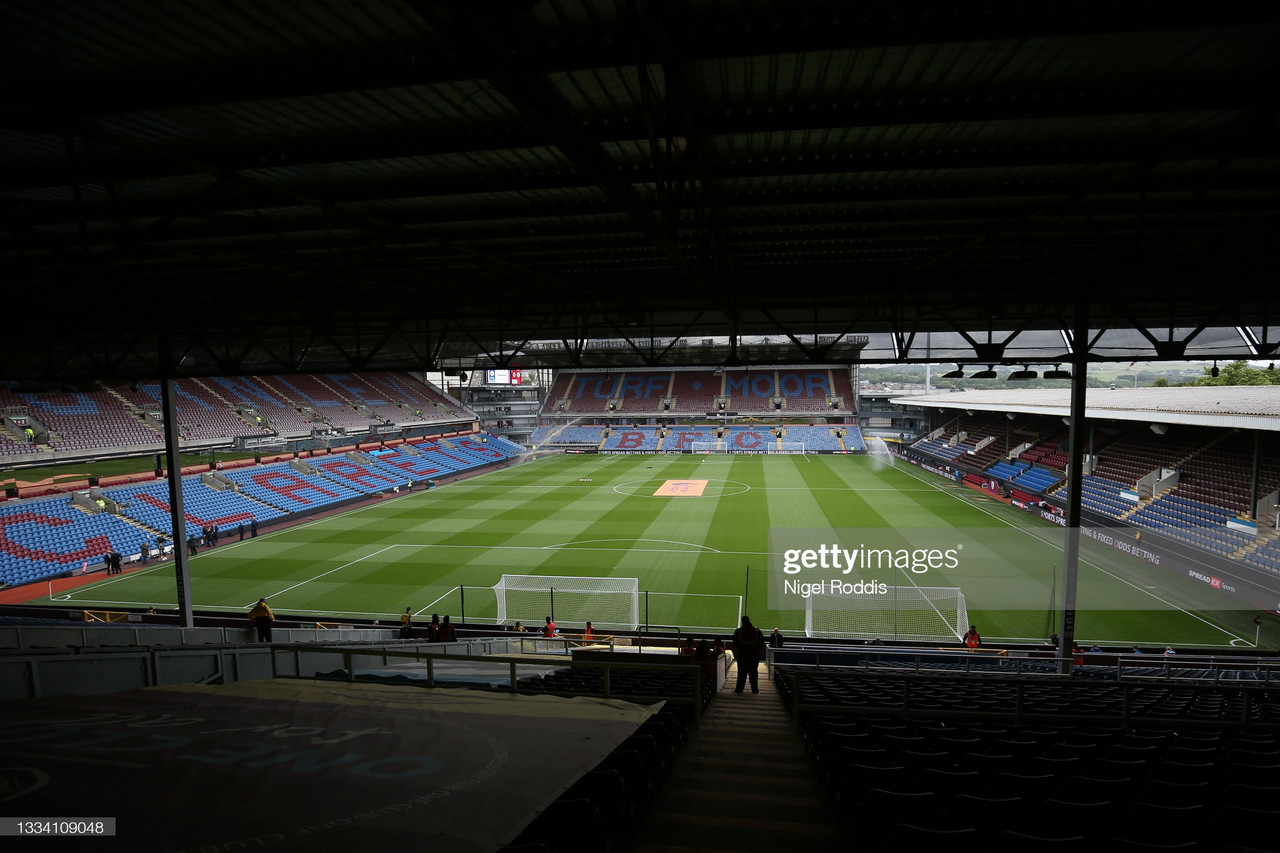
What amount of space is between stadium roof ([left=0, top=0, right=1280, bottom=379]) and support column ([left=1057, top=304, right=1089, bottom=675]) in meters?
0.42

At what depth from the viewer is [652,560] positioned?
71.8ft

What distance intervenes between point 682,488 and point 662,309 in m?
25.3

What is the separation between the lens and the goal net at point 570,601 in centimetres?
1645

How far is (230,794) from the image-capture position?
2.86 meters

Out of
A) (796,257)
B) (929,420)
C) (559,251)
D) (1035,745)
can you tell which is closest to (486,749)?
(1035,745)

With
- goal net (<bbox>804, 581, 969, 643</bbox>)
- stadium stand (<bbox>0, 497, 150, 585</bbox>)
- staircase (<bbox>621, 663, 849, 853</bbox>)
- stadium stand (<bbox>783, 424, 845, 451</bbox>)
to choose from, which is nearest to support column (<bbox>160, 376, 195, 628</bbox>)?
staircase (<bbox>621, 663, 849, 853</bbox>)

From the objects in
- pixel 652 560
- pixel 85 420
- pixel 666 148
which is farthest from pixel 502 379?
pixel 666 148

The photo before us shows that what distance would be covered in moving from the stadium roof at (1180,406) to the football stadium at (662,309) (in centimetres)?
40

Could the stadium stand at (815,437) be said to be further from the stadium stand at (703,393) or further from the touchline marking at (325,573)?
the touchline marking at (325,573)

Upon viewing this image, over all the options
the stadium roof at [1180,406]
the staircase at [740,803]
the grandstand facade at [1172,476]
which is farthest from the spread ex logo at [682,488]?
the staircase at [740,803]

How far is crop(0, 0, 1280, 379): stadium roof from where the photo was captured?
4.05m

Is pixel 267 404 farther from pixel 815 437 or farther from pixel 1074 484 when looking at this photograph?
pixel 1074 484

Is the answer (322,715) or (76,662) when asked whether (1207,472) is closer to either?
(322,715)

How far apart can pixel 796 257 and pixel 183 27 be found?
8.64 m
